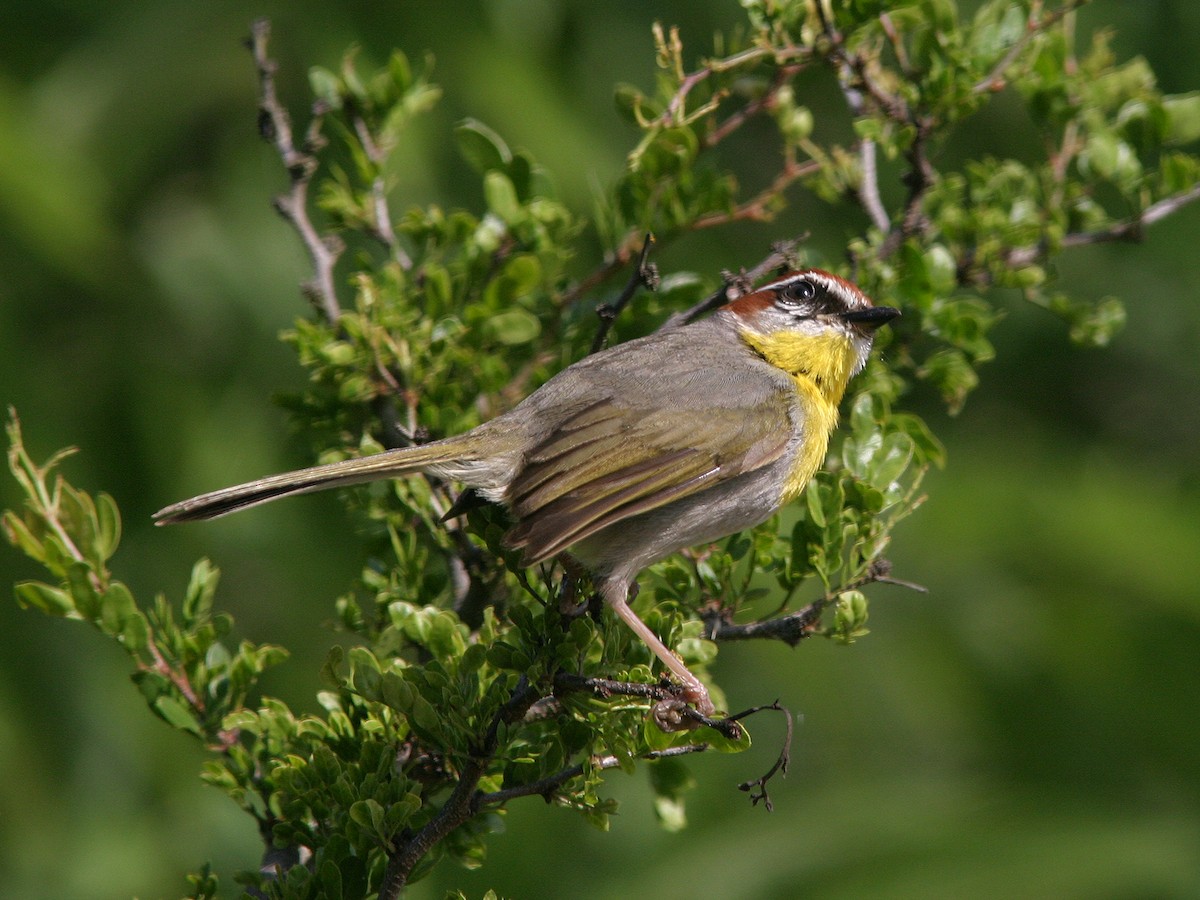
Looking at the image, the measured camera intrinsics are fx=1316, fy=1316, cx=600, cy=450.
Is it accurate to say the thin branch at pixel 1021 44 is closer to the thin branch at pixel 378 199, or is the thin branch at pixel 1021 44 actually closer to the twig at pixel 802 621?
the twig at pixel 802 621

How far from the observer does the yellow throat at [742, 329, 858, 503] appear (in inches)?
141

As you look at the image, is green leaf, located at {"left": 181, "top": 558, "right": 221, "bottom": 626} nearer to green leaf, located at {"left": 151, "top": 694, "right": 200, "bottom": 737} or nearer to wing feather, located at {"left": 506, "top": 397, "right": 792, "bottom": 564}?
green leaf, located at {"left": 151, "top": 694, "right": 200, "bottom": 737}

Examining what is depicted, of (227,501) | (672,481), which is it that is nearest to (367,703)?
(227,501)

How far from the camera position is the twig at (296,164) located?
329cm

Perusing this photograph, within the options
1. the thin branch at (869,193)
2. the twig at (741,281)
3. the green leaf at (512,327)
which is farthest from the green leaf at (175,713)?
the thin branch at (869,193)

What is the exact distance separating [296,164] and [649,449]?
1.15m

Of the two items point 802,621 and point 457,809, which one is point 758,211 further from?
point 457,809

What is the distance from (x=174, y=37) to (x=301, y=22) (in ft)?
1.77

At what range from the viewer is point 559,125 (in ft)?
17.0

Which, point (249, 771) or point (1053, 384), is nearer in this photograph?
point (249, 771)

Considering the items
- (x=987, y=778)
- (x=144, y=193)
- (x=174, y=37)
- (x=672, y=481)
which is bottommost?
(x=987, y=778)

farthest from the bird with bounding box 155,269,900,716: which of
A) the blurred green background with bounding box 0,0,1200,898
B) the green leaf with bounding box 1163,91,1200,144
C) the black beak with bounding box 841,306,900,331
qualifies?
the blurred green background with bounding box 0,0,1200,898

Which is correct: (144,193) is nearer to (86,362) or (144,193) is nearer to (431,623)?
(86,362)

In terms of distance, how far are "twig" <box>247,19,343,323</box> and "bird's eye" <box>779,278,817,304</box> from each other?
127 centimetres
